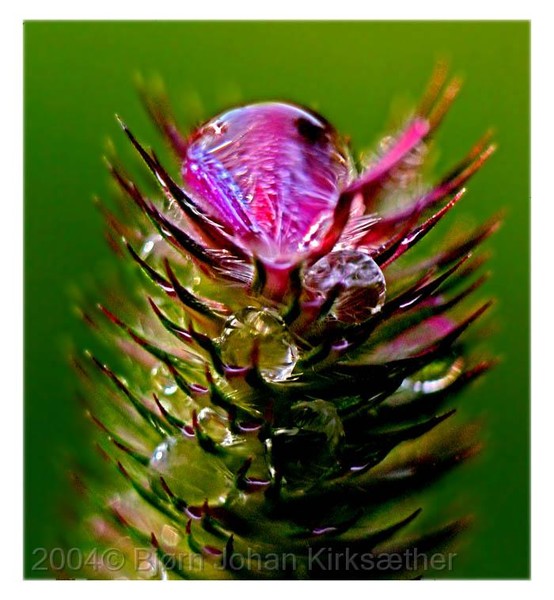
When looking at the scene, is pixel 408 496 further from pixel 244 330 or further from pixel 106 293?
pixel 106 293

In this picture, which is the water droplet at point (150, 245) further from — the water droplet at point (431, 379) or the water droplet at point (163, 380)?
the water droplet at point (431, 379)

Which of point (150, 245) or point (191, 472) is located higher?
point (150, 245)

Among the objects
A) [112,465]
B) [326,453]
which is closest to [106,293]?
[112,465]

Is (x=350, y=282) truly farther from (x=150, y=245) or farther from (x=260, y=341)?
(x=150, y=245)

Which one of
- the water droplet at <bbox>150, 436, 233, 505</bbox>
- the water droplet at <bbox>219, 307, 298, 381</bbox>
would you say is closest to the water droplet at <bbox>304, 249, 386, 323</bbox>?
the water droplet at <bbox>219, 307, 298, 381</bbox>

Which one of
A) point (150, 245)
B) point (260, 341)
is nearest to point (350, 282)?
point (260, 341)

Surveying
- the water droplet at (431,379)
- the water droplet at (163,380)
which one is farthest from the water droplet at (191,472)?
the water droplet at (431,379)
